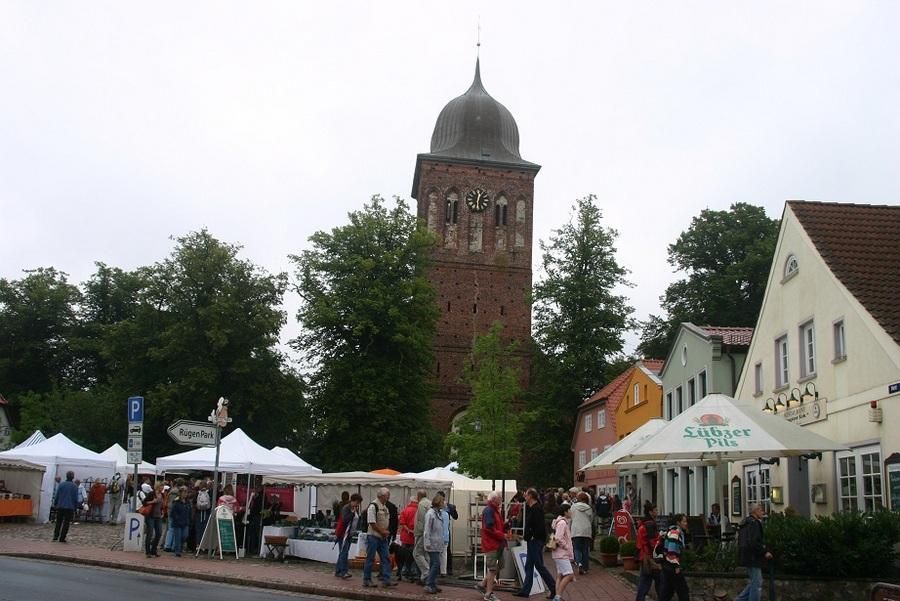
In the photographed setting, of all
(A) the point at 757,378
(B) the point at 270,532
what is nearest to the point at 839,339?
(A) the point at 757,378

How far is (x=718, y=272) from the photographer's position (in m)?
50.1

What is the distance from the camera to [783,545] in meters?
14.3

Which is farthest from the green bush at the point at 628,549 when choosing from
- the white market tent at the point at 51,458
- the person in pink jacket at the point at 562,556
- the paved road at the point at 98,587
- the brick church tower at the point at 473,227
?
the brick church tower at the point at 473,227

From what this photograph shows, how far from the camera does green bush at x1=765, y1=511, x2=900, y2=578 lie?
14031mm

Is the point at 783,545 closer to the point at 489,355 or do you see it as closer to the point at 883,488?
the point at 883,488

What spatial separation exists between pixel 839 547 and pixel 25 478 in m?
23.9

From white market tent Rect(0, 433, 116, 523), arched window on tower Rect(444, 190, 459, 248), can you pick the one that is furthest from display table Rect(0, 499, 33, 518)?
arched window on tower Rect(444, 190, 459, 248)

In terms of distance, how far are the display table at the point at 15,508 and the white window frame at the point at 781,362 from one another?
69.5 ft

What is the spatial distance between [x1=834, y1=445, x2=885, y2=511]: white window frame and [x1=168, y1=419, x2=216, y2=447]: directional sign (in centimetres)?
1208

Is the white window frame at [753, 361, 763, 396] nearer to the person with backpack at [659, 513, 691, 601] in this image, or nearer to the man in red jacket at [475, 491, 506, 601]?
the man in red jacket at [475, 491, 506, 601]

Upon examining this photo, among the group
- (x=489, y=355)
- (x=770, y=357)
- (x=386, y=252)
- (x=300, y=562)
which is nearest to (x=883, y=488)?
(x=770, y=357)

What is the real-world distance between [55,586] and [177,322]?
34114mm

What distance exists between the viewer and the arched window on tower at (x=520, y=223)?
60.1 metres

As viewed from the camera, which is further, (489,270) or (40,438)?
(489,270)
